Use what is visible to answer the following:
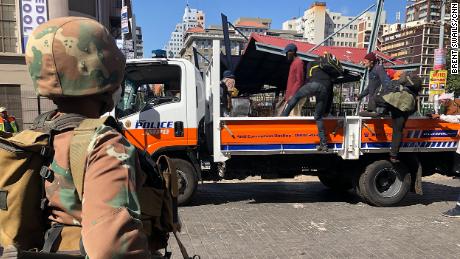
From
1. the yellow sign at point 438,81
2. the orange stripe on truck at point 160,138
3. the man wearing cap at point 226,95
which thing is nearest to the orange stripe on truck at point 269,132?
the man wearing cap at point 226,95

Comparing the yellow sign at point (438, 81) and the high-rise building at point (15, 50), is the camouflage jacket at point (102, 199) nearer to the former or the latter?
the high-rise building at point (15, 50)

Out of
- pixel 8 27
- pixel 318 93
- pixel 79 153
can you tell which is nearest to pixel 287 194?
pixel 318 93

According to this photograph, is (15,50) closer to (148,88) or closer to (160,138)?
(148,88)

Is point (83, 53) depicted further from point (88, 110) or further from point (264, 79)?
point (264, 79)

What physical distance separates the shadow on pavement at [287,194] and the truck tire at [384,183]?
0.45m

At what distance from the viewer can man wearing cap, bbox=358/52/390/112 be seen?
6430 millimetres

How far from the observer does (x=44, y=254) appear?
100 centimetres

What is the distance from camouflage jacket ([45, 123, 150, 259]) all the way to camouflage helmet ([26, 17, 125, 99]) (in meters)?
0.15

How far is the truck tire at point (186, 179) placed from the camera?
6.20 metres

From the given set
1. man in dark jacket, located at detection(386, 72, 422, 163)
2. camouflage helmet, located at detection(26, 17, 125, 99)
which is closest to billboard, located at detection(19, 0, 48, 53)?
man in dark jacket, located at detection(386, 72, 422, 163)

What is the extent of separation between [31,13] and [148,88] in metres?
9.83

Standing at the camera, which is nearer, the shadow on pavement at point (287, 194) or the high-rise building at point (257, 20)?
the shadow on pavement at point (287, 194)

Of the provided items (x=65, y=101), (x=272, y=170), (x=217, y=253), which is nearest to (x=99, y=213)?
(x=65, y=101)

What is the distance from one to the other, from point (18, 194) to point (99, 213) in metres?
0.32
